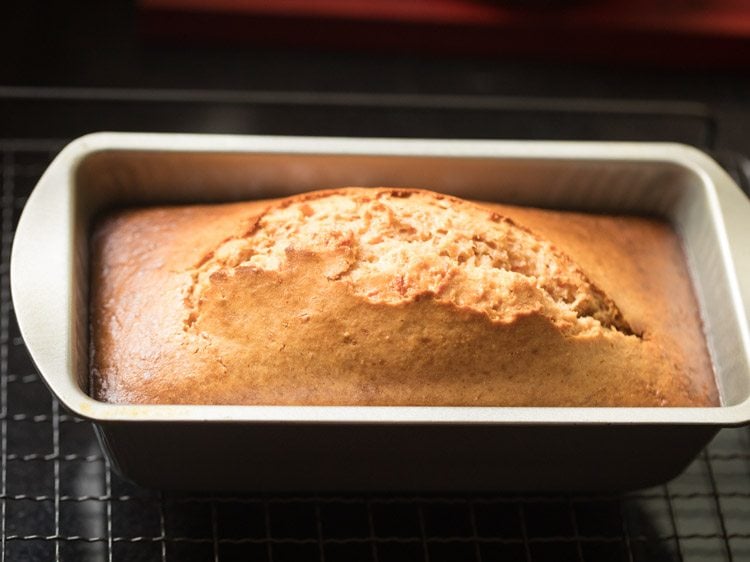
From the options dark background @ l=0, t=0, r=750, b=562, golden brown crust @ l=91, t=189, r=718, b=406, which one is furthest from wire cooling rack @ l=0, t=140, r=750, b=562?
golden brown crust @ l=91, t=189, r=718, b=406

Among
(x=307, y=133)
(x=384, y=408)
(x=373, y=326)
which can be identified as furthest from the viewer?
(x=307, y=133)

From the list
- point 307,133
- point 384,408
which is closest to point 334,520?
point 384,408

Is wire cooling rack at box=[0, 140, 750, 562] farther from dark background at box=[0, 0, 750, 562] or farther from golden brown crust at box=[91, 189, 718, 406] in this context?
golden brown crust at box=[91, 189, 718, 406]

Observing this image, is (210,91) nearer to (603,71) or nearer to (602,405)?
(603,71)

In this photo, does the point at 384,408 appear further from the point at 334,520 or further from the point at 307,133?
the point at 307,133

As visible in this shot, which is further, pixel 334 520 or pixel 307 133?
pixel 307 133

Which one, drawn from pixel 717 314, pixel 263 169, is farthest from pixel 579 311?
pixel 263 169
